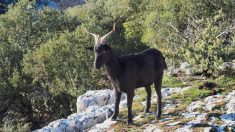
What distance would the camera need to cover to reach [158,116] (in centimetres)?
1515

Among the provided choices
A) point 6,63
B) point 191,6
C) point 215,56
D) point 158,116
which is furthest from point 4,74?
point 158,116

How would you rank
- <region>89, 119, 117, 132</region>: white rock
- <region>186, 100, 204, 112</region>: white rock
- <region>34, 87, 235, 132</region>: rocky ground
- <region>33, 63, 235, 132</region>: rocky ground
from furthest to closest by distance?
<region>186, 100, 204, 112</region>: white rock
<region>89, 119, 117, 132</region>: white rock
<region>33, 63, 235, 132</region>: rocky ground
<region>34, 87, 235, 132</region>: rocky ground

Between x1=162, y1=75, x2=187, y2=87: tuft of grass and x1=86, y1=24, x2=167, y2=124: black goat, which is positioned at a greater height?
x1=86, y1=24, x2=167, y2=124: black goat

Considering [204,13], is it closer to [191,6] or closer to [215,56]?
[191,6]

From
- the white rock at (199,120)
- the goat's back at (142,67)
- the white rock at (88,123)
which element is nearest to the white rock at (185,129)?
the white rock at (199,120)

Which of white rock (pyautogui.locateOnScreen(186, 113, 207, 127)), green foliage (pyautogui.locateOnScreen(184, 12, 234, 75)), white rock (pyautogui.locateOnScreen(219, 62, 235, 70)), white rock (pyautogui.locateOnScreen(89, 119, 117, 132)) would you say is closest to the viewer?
white rock (pyautogui.locateOnScreen(186, 113, 207, 127))

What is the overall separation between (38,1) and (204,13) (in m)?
65.7

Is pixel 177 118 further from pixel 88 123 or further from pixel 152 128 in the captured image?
pixel 88 123

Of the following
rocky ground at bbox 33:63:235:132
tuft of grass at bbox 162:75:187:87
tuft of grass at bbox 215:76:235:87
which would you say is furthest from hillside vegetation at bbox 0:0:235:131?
rocky ground at bbox 33:63:235:132

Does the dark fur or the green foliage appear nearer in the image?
the dark fur

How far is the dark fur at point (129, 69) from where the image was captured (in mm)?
13680

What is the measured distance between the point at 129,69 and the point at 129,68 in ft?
0.11

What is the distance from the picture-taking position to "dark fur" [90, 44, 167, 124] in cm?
1368

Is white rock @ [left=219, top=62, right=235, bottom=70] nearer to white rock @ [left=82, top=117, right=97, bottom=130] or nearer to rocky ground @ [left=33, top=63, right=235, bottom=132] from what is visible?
rocky ground @ [left=33, top=63, right=235, bottom=132]
